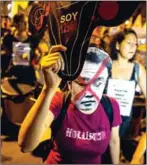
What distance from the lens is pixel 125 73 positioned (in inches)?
103

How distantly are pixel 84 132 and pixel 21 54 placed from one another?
0.83m

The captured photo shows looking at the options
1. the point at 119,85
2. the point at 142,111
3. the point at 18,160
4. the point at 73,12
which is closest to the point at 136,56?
the point at 119,85

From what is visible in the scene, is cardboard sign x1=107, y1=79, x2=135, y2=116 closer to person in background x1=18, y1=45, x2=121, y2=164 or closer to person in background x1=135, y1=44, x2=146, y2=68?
person in background x1=18, y1=45, x2=121, y2=164

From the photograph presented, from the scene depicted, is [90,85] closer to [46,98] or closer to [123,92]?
[123,92]

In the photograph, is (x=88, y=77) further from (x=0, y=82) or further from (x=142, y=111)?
(x=0, y=82)

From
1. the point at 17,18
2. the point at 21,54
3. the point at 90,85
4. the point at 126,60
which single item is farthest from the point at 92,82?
the point at 17,18

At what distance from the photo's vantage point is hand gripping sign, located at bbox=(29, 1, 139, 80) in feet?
8.34

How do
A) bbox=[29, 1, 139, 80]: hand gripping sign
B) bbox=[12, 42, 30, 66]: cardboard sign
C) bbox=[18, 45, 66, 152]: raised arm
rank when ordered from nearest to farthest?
1. bbox=[29, 1, 139, 80]: hand gripping sign
2. bbox=[18, 45, 66, 152]: raised arm
3. bbox=[12, 42, 30, 66]: cardboard sign

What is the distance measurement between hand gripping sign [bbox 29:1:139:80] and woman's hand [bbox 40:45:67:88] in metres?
0.03

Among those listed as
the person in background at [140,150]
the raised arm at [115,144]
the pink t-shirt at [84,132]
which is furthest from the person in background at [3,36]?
the person in background at [140,150]

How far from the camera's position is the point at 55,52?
2646 millimetres

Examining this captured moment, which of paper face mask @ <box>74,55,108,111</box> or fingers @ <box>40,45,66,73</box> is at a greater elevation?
fingers @ <box>40,45,66,73</box>

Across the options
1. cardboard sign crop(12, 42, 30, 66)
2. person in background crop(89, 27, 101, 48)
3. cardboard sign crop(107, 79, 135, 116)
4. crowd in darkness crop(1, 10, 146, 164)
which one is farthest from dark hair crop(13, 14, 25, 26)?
cardboard sign crop(107, 79, 135, 116)

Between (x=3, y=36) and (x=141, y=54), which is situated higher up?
(x=3, y=36)
